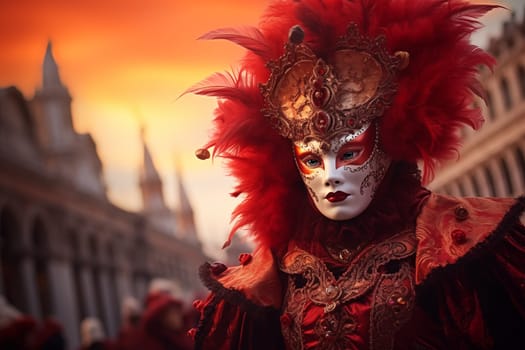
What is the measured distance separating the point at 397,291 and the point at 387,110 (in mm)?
689

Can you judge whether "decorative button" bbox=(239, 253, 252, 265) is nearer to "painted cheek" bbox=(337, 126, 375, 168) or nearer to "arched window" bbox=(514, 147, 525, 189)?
"painted cheek" bbox=(337, 126, 375, 168)

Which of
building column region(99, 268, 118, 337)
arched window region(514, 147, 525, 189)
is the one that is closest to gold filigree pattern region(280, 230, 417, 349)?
building column region(99, 268, 118, 337)

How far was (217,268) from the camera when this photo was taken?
3.85m

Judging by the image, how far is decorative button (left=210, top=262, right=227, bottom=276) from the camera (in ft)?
12.6

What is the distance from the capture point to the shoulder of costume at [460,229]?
10.6ft

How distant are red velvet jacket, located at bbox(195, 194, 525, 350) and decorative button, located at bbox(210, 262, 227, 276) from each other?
3 cm

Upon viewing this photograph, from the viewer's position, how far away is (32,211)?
18641 millimetres

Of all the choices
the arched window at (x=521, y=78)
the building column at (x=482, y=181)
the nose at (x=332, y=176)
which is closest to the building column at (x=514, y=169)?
the building column at (x=482, y=181)

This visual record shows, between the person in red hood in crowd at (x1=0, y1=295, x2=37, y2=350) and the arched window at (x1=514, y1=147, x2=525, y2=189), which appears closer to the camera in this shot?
the person in red hood in crowd at (x1=0, y1=295, x2=37, y2=350)

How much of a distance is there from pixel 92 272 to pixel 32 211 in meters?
5.40

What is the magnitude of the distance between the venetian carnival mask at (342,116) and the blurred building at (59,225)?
1345 cm

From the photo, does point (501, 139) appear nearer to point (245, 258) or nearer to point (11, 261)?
A: point (11, 261)

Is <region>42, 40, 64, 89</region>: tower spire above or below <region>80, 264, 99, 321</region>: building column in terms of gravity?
above

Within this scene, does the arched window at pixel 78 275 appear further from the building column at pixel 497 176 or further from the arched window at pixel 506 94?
the building column at pixel 497 176
